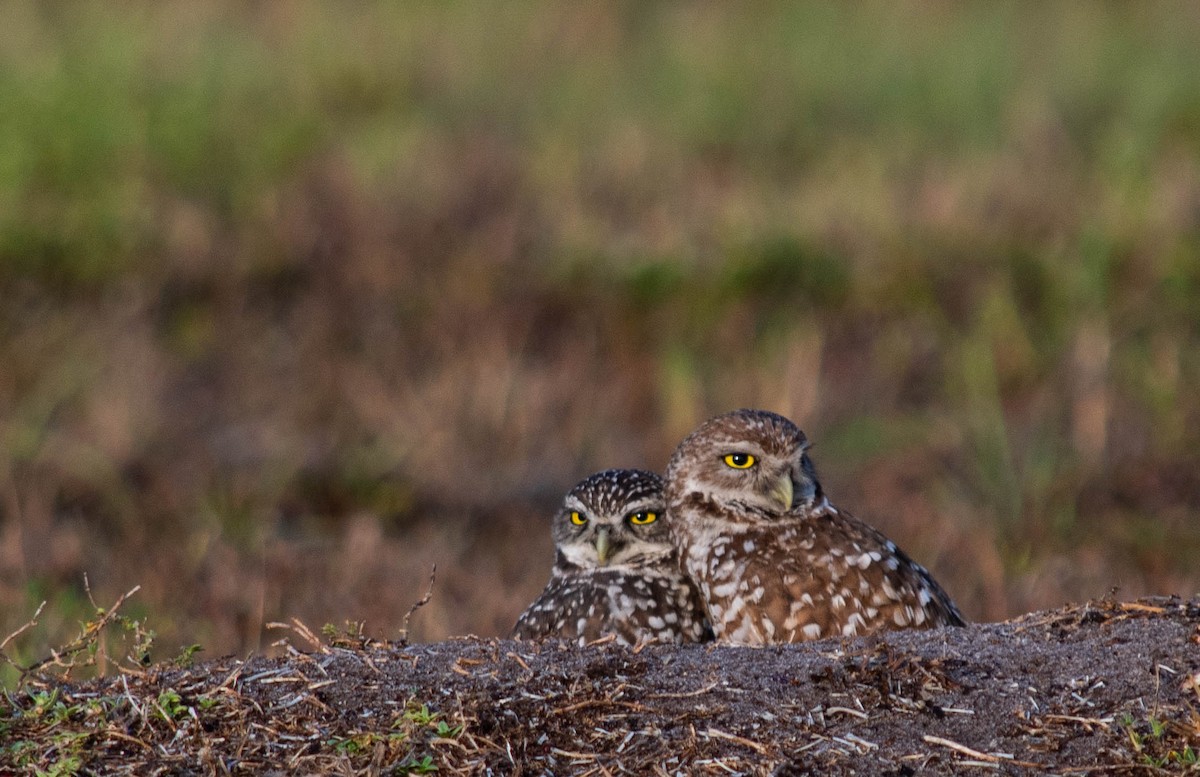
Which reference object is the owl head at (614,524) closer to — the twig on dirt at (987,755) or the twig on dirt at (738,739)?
the twig on dirt at (738,739)

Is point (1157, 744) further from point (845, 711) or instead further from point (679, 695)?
point (679, 695)

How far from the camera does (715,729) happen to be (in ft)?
13.1

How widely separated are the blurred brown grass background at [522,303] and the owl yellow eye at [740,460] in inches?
68.5

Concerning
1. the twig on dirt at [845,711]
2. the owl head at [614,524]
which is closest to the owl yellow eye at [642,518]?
the owl head at [614,524]

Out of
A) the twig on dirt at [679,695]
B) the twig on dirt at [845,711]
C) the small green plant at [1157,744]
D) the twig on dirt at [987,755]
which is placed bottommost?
the twig on dirt at [987,755]

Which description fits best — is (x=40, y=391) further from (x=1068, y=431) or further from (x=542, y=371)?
(x=1068, y=431)

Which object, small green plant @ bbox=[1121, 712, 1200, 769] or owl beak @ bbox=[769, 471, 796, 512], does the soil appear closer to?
small green plant @ bbox=[1121, 712, 1200, 769]

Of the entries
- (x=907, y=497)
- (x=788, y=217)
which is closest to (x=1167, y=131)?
(x=788, y=217)

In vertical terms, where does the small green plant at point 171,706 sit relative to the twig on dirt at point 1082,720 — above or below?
below

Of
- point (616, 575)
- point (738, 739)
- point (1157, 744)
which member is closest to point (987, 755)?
point (1157, 744)

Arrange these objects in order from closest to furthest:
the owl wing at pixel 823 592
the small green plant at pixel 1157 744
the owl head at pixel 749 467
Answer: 1. the small green plant at pixel 1157 744
2. the owl wing at pixel 823 592
3. the owl head at pixel 749 467

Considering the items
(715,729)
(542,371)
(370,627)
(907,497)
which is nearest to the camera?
(715,729)

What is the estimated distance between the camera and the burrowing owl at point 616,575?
5355 mm

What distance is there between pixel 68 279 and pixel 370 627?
4.64 meters
